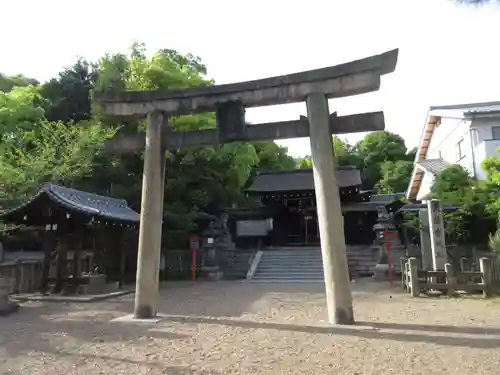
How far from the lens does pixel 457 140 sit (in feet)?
76.0

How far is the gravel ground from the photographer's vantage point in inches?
212

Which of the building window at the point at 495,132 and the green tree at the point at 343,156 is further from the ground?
the green tree at the point at 343,156

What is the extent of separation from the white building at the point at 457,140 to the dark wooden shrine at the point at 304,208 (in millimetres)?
3757

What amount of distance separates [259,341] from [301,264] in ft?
50.6

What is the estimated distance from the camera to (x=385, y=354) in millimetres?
5824

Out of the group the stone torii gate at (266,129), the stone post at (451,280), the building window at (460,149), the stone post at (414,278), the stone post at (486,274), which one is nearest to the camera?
the stone torii gate at (266,129)

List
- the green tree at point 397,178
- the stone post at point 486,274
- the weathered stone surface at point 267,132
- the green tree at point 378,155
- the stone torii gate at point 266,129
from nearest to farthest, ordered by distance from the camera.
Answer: the stone torii gate at point 266,129 < the weathered stone surface at point 267,132 < the stone post at point 486,274 < the green tree at point 397,178 < the green tree at point 378,155

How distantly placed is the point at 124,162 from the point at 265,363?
2026 cm

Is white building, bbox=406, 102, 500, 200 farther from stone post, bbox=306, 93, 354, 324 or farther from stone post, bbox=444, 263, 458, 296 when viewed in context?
stone post, bbox=306, 93, 354, 324

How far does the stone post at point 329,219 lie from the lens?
751cm

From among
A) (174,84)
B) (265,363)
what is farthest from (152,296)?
(174,84)

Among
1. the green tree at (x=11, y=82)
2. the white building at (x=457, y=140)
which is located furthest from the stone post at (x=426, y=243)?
the green tree at (x=11, y=82)

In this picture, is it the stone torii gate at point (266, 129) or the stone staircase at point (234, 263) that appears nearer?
the stone torii gate at point (266, 129)

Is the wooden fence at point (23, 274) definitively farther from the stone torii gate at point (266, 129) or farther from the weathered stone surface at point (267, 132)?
the stone torii gate at point (266, 129)
